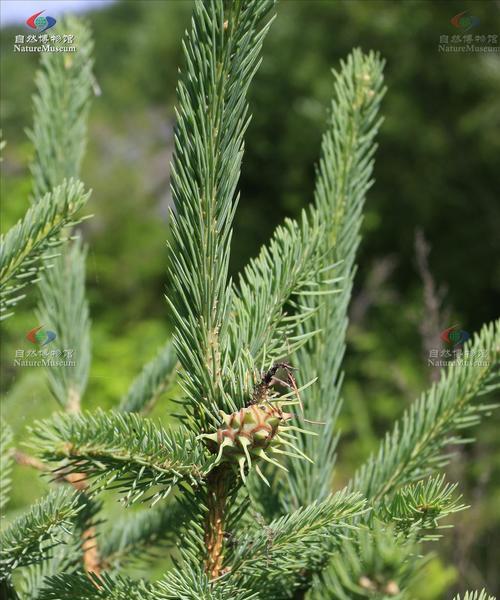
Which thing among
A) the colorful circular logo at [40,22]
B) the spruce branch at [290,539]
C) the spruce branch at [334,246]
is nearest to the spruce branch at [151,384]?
the spruce branch at [334,246]

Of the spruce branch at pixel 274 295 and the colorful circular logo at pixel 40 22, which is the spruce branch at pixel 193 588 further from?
the colorful circular logo at pixel 40 22

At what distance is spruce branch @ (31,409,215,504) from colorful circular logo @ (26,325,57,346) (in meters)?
0.33

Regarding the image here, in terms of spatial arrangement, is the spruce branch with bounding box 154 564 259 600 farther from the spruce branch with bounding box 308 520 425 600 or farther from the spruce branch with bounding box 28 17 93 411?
the spruce branch with bounding box 28 17 93 411

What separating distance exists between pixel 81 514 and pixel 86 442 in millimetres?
199

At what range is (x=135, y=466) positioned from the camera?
44 cm

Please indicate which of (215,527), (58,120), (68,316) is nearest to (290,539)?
(215,527)

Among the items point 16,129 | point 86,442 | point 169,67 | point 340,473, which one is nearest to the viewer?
point 86,442

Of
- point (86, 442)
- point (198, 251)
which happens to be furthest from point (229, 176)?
point (86, 442)

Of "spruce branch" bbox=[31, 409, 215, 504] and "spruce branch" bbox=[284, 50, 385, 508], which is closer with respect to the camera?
"spruce branch" bbox=[31, 409, 215, 504]

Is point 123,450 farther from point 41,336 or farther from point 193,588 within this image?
point 41,336

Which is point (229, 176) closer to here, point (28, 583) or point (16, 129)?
point (28, 583)

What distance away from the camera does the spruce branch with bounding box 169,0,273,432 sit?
0.43 m

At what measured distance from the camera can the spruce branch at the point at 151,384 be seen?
0.76m

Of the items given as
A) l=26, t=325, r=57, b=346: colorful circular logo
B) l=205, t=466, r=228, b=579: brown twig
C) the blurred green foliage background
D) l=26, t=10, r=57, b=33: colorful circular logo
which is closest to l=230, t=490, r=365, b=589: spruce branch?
l=205, t=466, r=228, b=579: brown twig
